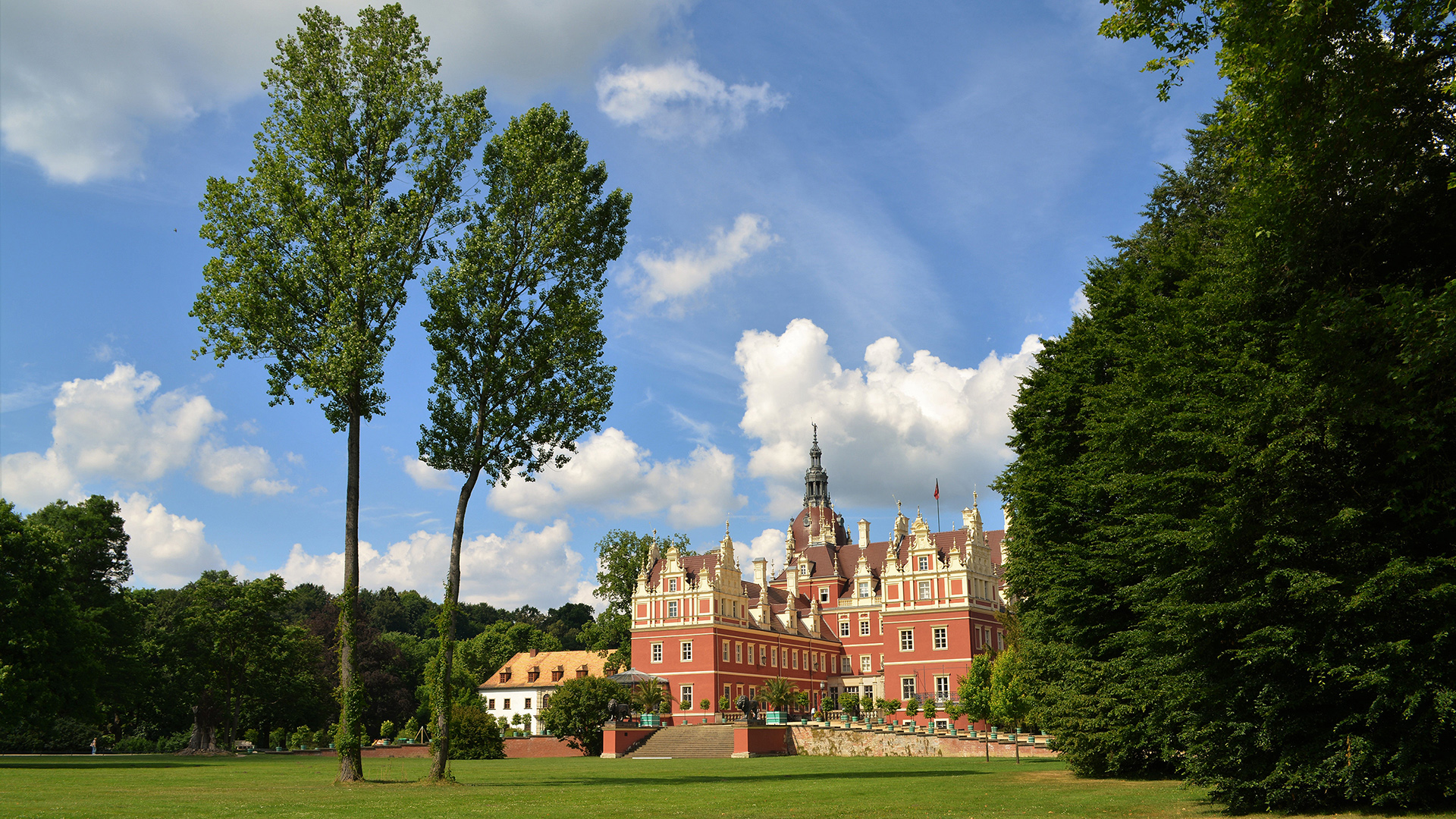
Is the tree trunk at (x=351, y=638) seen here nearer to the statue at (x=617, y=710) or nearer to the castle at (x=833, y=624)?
the statue at (x=617, y=710)

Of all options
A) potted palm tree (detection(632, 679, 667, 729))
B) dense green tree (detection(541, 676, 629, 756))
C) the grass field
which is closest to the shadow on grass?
the grass field

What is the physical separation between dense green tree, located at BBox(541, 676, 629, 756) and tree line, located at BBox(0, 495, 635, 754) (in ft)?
10.6

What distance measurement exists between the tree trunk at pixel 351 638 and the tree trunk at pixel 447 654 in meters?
1.95

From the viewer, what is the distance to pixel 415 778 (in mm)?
27484

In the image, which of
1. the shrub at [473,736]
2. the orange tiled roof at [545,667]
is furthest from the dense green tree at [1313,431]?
the orange tiled roof at [545,667]

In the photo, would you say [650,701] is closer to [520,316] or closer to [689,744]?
[689,744]

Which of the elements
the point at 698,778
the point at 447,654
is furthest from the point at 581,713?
the point at 447,654

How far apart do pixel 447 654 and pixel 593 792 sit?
20.6 ft

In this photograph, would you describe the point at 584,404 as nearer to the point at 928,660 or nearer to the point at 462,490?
the point at 462,490

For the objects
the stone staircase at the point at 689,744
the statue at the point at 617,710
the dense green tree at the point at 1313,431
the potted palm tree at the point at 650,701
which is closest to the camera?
the dense green tree at the point at 1313,431

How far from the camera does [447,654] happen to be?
2584 cm

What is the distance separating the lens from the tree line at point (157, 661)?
115 ft

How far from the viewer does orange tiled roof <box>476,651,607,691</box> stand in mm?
75938

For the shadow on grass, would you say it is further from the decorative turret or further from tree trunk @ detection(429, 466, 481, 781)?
the decorative turret
